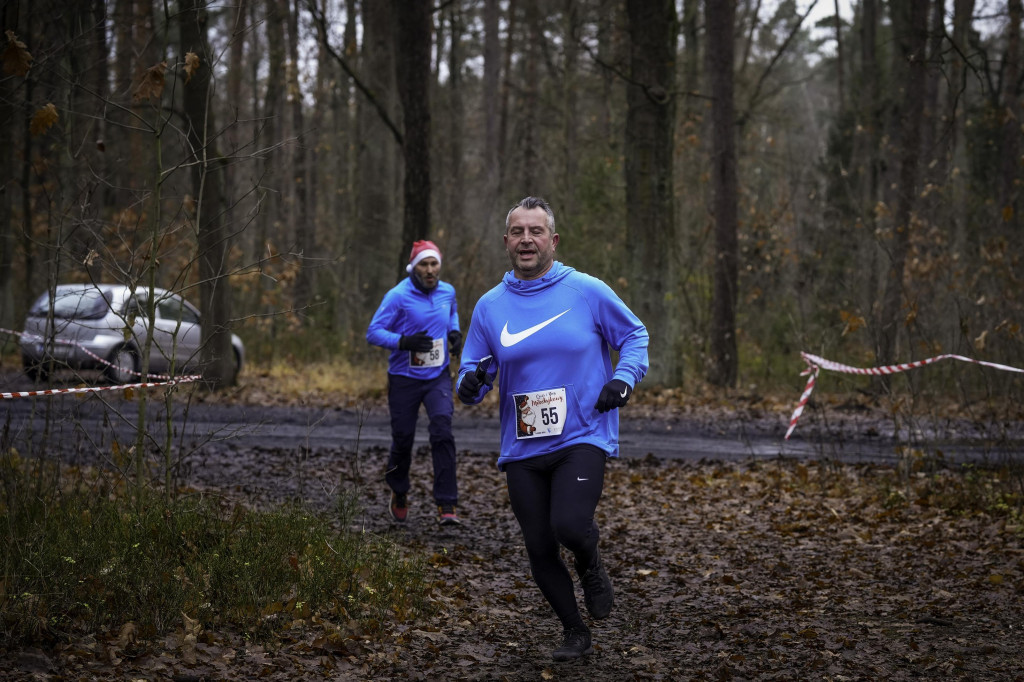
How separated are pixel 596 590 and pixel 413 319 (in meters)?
4.05

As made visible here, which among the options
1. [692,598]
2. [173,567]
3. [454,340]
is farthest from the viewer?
[454,340]

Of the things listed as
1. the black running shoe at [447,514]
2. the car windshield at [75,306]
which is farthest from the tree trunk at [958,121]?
the car windshield at [75,306]

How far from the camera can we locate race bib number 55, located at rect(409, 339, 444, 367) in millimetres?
9086

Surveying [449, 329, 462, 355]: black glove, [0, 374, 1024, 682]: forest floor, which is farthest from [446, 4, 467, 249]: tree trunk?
[449, 329, 462, 355]: black glove

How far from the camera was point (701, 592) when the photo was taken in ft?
24.0

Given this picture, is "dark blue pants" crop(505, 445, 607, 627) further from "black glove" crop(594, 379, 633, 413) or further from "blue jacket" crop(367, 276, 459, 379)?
"blue jacket" crop(367, 276, 459, 379)

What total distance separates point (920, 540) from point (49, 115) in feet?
21.8

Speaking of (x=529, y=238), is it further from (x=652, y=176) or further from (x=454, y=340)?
(x=652, y=176)

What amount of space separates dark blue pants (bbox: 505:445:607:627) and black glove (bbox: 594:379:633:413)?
328mm

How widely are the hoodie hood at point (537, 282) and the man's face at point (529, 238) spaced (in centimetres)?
7

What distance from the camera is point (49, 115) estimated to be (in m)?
6.45

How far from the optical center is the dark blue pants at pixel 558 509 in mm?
5359

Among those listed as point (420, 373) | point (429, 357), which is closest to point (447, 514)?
point (420, 373)

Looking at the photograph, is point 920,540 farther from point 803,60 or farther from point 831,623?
point 803,60
